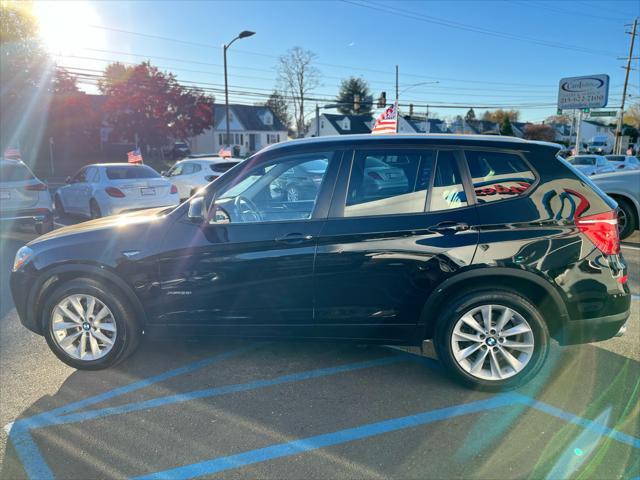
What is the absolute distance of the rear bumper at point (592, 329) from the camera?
3.33m

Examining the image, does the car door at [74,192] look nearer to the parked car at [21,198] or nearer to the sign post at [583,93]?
the parked car at [21,198]

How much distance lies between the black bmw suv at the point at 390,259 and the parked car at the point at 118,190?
22.9 feet

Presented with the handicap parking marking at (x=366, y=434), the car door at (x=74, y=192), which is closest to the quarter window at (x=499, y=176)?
the handicap parking marking at (x=366, y=434)

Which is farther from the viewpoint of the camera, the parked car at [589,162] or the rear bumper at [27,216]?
the parked car at [589,162]

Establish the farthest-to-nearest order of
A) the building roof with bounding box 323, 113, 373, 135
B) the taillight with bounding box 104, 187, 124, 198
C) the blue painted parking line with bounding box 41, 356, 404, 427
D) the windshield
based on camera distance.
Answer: the building roof with bounding box 323, 113, 373, 135
the windshield
the taillight with bounding box 104, 187, 124, 198
the blue painted parking line with bounding box 41, 356, 404, 427

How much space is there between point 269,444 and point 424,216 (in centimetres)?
184

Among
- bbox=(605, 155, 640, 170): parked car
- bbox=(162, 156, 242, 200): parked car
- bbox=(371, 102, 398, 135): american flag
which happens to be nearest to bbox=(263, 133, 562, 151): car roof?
bbox=(371, 102, 398, 135): american flag

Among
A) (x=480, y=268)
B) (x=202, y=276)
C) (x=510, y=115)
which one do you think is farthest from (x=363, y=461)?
(x=510, y=115)

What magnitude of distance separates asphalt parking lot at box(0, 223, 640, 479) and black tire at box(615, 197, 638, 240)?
17.0 ft

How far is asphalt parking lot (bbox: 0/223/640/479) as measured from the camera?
2.69m

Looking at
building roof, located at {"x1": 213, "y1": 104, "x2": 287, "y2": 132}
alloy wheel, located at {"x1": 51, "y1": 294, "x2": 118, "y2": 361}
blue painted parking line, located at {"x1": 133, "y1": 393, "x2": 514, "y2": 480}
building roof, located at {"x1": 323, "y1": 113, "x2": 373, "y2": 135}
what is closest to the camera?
blue painted parking line, located at {"x1": 133, "y1": 393, "x2": 514, "y2": 480}

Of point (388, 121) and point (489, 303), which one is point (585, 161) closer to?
point (388, 121)

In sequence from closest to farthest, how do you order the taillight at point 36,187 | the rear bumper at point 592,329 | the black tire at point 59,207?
the rear bumper at point 592,329 → the taillight at point 36,187 → the black tire at point 59,207

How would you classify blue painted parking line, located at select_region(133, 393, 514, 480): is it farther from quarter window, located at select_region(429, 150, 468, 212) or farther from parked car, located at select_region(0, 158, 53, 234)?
parked car, located at select_region(0, 158, 53, 234)
